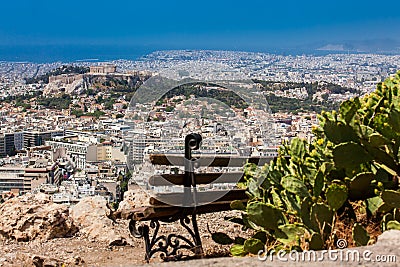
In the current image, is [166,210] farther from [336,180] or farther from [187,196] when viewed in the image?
[336,180]

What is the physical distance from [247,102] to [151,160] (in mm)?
635

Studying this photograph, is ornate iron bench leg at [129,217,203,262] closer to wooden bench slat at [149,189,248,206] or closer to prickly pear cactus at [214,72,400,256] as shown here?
wooden bench slat at [149,189,248,206]

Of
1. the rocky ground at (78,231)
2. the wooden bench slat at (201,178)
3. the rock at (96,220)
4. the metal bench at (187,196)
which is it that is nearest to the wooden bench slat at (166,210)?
the metal bench at (187,196)

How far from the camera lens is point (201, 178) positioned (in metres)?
3.13

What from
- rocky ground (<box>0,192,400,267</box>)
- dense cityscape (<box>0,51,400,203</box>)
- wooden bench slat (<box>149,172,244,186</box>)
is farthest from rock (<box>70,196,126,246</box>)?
wooden bench slat (<box>149,172,244,186</box>)

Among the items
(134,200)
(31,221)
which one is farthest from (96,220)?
(31,221)

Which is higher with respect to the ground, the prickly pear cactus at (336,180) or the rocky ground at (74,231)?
the prickly pear cactus at (336,180)

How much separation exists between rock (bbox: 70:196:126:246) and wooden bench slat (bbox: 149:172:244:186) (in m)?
0.83

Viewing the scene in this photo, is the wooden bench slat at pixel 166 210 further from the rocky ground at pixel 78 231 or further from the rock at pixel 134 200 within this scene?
the rock at pixel 134 200

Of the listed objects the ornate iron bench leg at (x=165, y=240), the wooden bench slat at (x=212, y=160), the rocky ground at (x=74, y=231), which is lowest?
the rocky ground at (x=74, y=231)

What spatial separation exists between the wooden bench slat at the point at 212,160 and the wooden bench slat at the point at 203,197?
0.16 metres

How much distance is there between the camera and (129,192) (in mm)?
4387

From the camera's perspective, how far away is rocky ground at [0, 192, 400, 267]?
343cm

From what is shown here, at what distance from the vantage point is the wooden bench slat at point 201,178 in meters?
3.02
